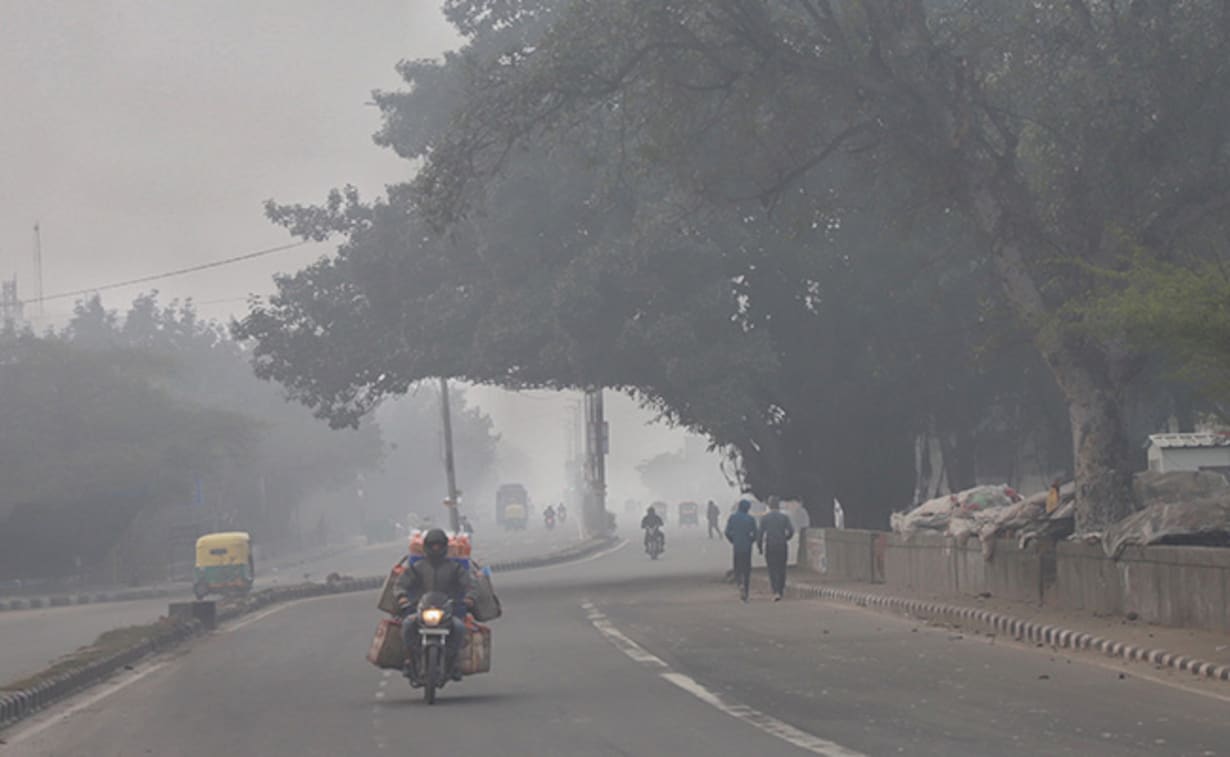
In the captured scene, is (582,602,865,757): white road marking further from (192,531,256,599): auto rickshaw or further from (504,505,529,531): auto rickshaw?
(504,505,529,531): auto rickshaw

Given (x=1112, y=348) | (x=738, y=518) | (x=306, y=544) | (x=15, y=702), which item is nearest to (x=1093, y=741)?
(x=15, y=702)

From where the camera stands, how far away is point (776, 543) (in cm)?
3381

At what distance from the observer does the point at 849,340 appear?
145 ft

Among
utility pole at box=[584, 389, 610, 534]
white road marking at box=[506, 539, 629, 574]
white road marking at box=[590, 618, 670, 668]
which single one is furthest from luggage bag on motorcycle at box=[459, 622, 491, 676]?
utility pole at box=[584, 389, 610, 534]

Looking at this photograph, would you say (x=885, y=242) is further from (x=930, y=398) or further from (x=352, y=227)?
(x=352, y=227)

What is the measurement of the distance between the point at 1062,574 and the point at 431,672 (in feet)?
40.1

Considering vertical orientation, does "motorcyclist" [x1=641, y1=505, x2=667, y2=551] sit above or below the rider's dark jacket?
below

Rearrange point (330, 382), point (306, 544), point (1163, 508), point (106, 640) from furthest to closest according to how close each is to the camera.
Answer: point (306, 544) → point (330, 382) → point (106, 640) → point (1163, 508)

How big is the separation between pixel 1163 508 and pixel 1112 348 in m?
4.14

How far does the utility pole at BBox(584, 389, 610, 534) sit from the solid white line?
67.9 m

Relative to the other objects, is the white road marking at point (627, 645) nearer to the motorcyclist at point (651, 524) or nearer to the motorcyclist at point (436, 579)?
the motorcyclist at point (436, 579)

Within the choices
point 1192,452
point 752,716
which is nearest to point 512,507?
point 1192,452

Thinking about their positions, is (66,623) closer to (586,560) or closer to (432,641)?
(432,641)

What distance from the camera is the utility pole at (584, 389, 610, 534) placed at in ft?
292
